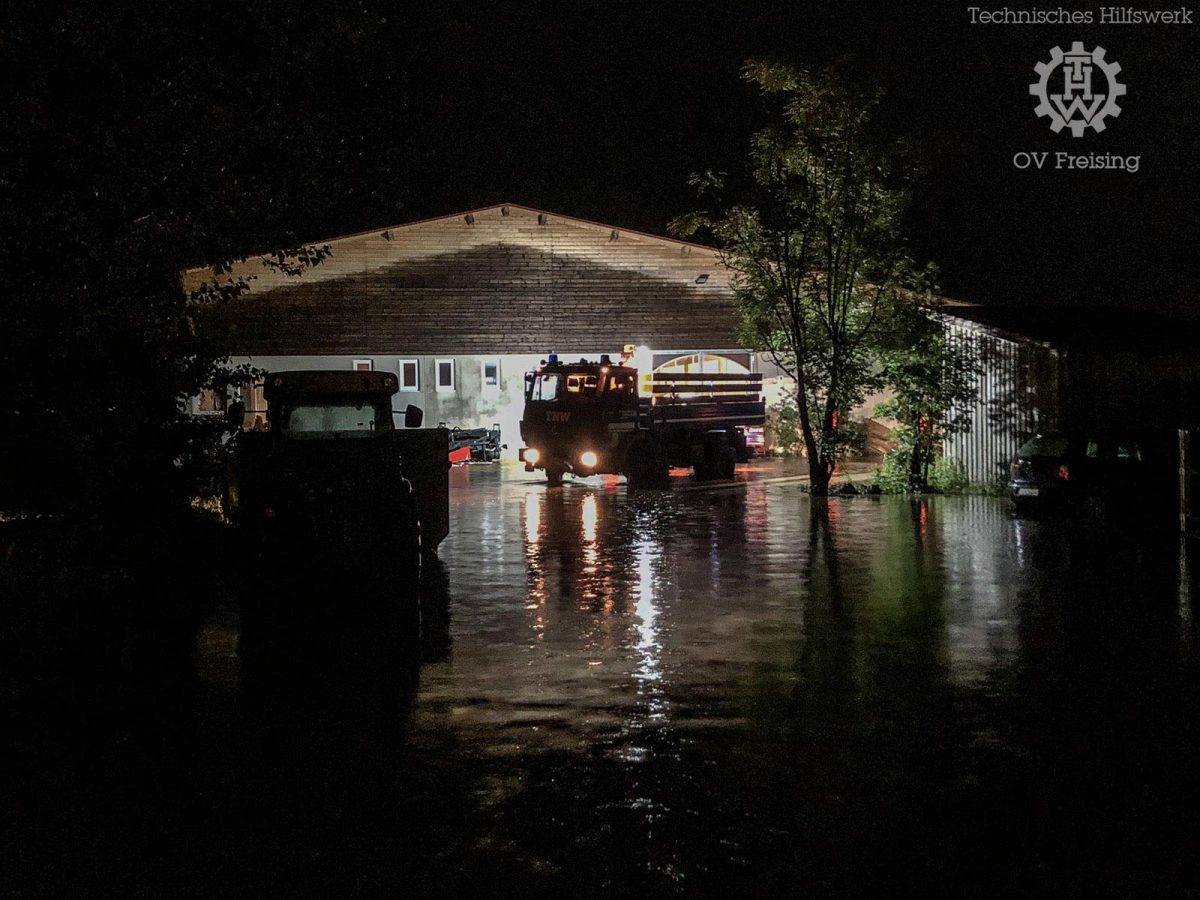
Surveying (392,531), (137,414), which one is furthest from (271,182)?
(392,531)

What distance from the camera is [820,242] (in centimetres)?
2955

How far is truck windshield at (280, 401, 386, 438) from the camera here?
15688 mm

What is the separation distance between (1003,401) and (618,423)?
27.0 ft

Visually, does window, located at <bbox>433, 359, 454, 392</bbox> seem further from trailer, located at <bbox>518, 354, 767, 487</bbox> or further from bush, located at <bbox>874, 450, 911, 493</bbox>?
bush, located at <bbox>874, 450, 911, 493</bbox>

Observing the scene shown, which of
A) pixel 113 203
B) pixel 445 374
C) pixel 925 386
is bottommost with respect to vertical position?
pixel 925 386

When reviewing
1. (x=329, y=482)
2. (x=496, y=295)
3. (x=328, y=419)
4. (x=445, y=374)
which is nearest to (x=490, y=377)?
(x=445, y=374)

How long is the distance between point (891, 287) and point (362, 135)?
1547 cm

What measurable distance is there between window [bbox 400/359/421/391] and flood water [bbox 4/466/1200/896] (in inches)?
1082

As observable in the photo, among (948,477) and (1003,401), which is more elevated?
(1003,401)

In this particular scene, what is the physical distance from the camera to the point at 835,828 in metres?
6.22

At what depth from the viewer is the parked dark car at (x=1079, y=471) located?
2102cm

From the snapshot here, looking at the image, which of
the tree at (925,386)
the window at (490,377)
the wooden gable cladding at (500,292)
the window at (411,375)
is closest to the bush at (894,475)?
the tree at (925,386)

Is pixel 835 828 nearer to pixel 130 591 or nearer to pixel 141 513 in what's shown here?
pixel 130 591

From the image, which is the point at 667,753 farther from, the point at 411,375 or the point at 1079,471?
the point at 411,375
